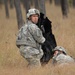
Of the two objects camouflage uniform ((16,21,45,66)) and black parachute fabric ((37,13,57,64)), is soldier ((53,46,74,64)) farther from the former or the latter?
camouflage uniform ((16,21,45,66))

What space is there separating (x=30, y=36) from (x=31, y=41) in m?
0.12

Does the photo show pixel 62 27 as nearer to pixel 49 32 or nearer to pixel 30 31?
pixel 49 32

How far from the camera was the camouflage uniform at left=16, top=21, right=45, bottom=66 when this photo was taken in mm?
8883

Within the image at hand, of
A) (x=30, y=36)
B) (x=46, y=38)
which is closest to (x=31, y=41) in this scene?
(x=30, y=36)

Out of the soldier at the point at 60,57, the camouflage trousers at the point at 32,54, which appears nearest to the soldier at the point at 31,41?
the camouflage trousers at the point at 32,54

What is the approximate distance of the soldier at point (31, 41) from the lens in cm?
889

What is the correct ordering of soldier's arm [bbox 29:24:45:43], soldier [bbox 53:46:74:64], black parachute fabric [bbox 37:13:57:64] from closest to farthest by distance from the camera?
soldier's arm [bbox 29:24:45:43] < soldier [bbox 53:46:74:64] < black parachute fabric [bbox 37:13:57:64]

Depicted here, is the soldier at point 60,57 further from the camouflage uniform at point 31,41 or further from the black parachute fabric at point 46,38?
the camouflage uniform at point 31,41

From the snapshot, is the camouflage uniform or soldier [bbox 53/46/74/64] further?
soldier [bbox 53/46/74/64]

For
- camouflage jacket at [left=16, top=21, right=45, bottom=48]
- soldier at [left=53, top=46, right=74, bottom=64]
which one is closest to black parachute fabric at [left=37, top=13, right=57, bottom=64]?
soldier at [left=53, top=46, right=74, bottom=64]

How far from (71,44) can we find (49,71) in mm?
3798

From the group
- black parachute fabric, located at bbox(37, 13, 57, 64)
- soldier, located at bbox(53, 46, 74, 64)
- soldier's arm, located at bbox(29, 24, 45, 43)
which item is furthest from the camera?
black parachute fabric, located at bbox(37, 13, 57, 64)

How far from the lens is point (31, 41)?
29.3 feet

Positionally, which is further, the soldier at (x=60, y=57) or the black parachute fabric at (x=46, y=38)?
the black parachute fabric at (x=46, y=38)
